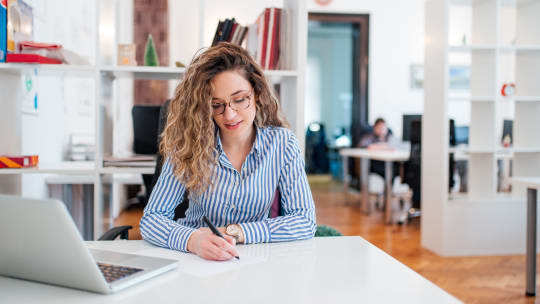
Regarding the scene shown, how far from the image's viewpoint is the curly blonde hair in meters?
1.39

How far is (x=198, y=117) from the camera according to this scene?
4.70 ft

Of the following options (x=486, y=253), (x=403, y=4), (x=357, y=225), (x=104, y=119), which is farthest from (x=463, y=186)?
(x=104, y=119)

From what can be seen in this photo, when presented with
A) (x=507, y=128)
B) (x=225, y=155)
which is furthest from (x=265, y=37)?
(x=507, y=128)

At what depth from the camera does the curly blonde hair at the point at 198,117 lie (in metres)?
1.39

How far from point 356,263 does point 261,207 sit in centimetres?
53

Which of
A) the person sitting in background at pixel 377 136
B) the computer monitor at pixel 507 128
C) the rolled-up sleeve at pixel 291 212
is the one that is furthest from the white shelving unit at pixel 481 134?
the rolled-up sleeve at pixel 291 212

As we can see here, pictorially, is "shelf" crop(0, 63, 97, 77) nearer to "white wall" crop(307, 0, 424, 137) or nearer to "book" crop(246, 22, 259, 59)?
"book" crop(246, 22, 259, 59)

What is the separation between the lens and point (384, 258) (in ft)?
3.35

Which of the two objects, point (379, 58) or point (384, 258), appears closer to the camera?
point (384, 258)

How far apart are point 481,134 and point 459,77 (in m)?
3.71

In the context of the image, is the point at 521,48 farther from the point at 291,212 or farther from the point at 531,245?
the point at 291,212

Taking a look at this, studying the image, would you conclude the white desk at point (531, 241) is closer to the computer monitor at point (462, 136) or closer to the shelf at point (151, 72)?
the shelf at point (151, 72)

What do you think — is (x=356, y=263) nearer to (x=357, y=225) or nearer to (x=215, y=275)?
(x=215, y=275)

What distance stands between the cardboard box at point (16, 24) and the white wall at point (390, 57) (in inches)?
221
